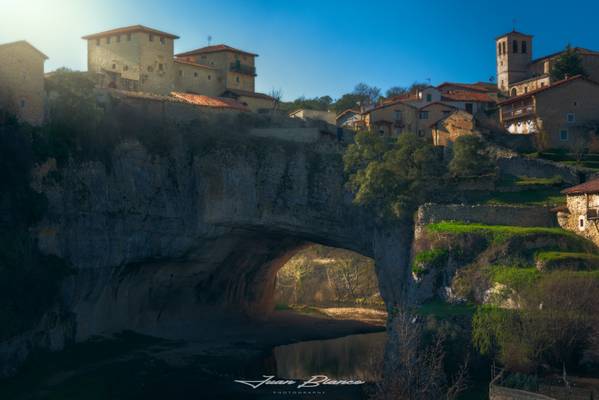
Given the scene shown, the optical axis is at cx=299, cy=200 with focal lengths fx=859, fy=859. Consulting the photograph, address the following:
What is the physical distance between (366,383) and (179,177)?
21564 millimetres

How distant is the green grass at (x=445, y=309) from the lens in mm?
45906

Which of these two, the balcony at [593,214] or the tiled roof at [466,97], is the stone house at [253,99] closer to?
the tiled roof at [466,97]

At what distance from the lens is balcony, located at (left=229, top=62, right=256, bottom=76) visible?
81.9m

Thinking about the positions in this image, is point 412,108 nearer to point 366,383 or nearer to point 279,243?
point 279,243

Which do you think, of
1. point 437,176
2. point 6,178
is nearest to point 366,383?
point 437,176

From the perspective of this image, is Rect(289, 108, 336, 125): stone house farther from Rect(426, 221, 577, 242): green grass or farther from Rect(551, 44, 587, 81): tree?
Rect(426, 221, 577, 242): green grass

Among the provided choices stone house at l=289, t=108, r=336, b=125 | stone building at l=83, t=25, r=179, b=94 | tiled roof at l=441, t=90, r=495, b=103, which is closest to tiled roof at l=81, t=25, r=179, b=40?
stone building at l=83, t=25, r=179, b=94

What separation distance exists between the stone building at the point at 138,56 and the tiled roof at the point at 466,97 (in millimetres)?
25266

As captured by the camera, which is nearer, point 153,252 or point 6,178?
point 6,178

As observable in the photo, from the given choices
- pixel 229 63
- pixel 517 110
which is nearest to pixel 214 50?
pixel 229 63

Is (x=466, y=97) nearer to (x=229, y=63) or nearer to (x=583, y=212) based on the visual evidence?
(x=229, y=63)

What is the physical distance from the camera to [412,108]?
76062 mm

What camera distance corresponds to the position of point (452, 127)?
69438 mm

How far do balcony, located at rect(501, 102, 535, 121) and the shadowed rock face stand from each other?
16491 mm
